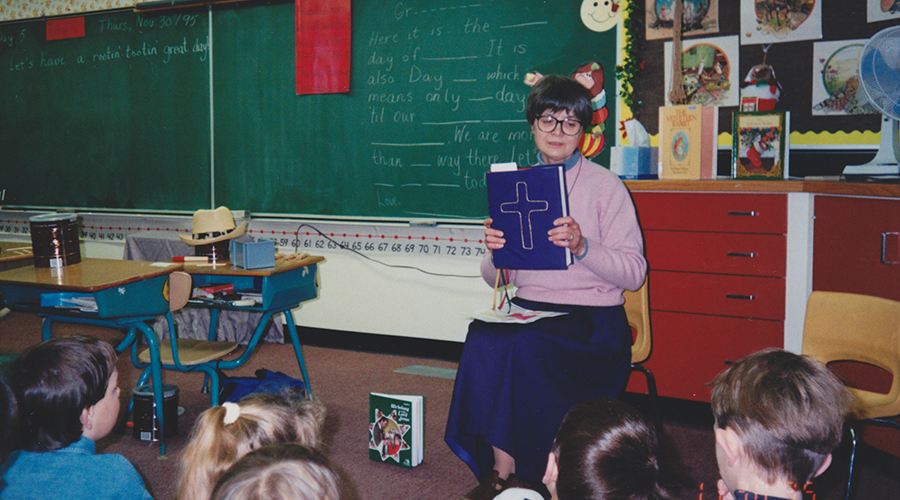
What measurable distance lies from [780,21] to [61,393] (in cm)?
315

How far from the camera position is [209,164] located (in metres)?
4.53

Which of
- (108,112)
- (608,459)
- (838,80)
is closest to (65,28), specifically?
(108,112)

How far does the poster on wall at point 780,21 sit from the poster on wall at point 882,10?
0.19 meters

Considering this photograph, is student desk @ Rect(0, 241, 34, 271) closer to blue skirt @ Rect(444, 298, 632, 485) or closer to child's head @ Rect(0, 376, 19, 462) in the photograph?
blue skirt @ Rect(444, 298, 632, 485)

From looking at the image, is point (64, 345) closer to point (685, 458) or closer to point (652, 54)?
point (685, 458)

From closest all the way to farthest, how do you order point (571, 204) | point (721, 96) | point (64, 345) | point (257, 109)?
point (64, 345) → point (571, 204) → point (721, 96) → point (257, 109)

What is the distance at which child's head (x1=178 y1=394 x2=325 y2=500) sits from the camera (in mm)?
1311

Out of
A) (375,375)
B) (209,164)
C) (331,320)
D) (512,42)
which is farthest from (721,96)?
(209,164)

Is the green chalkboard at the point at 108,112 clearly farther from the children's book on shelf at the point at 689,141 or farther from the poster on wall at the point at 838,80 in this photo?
the poster on wall at the point at 838,80

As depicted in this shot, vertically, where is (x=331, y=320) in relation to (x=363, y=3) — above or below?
below

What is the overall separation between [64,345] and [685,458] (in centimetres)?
219

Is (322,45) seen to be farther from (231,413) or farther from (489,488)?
(231,413)

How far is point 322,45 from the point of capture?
161 inches

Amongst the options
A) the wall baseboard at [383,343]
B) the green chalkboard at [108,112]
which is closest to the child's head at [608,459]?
the wall baseboard at [383,343]
